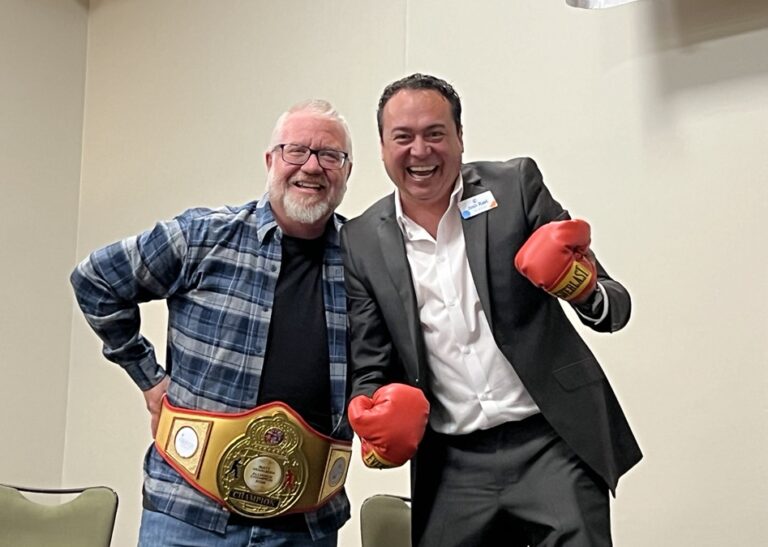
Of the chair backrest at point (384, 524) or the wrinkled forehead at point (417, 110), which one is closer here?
the wrinkled forehead at point (417, 110)

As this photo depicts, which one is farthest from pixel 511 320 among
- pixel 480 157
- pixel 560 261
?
pixel 480 157

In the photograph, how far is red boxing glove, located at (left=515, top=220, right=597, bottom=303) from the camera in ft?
5.54

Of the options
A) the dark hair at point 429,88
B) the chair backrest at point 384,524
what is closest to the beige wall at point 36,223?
the chair backrest at point 384,524

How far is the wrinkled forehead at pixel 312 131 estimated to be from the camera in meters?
2.24

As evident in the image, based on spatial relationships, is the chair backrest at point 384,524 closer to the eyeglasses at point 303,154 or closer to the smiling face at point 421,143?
the eyeglasses at point 303,154

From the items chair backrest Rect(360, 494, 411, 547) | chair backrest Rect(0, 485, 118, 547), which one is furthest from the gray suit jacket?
chair backrest Rect(0, 485, 118, 547)

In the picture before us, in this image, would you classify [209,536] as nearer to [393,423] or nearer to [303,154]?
[393,423]

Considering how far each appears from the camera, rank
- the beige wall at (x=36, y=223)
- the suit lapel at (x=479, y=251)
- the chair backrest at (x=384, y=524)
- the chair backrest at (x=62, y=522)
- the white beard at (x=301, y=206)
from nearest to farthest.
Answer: the suit lapel at (x=479, y=251) → the white beard at (x=301, y=206) → the chair backrest at (x=384, y=524) → the chair backrest at (x=62, y=522) → the beige wall at (x=36, y=223)

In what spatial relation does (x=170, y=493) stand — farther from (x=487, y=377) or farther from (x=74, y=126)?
(x=74, y=126)

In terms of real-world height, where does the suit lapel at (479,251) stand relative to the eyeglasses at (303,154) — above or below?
below

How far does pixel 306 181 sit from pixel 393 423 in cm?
69

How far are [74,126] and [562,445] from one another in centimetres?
370

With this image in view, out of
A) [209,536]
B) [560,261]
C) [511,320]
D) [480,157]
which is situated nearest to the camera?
[560,261]

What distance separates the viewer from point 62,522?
111 inches
